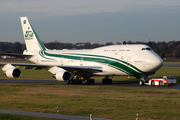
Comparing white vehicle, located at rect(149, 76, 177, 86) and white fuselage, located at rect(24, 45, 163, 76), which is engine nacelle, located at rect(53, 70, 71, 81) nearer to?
white fuselage, located at rect(24, 45, 163, 76)

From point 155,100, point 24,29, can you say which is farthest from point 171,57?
point 155,100

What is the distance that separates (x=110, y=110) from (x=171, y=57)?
16380cm

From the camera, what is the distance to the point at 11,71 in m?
41.0

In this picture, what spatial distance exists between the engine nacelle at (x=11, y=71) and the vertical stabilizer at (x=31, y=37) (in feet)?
40.5

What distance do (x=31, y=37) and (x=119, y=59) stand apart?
19.9m

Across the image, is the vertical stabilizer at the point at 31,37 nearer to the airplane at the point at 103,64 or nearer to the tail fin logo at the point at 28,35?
the tail fin logo at the point at 28,35

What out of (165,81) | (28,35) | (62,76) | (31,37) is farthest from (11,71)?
(165,81)

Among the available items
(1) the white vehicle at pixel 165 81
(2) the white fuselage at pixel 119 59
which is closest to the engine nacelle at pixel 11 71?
(2) the white fuselage at pixel 119 59

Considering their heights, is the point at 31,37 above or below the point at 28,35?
below

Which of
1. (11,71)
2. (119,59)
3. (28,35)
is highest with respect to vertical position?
(28,35)

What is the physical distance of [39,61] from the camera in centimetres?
5184

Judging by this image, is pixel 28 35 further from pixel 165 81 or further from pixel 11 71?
pixel 165 81

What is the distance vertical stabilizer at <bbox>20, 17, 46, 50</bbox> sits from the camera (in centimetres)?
5400

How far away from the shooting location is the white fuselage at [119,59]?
40.1 metres
